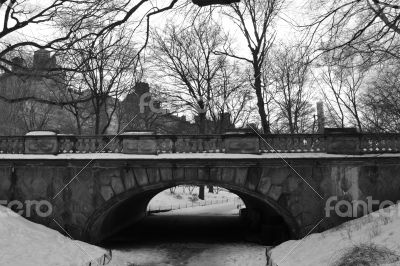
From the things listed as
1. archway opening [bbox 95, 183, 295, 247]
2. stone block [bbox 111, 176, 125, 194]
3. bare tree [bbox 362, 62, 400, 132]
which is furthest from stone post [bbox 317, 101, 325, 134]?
stone block [bbox 111, 176, 125, 194]

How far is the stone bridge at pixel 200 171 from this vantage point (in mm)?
12875

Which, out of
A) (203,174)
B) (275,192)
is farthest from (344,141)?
(203,174)

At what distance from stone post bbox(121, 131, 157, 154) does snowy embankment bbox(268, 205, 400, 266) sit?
5796 mm

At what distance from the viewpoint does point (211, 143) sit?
45.1ft

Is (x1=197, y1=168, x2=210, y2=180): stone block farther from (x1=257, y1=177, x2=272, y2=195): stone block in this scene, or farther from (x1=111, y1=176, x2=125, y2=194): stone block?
(x1=111, y1=176, x2=125, y2=194): stone block

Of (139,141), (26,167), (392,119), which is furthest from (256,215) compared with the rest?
(392,119)

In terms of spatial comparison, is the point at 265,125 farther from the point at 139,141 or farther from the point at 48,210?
the point at 48,210

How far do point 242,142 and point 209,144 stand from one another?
4.11ft

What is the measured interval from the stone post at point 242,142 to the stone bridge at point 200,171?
37 millimetres

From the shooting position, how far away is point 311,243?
11.8m

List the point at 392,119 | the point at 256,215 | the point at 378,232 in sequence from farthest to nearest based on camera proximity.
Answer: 1. the point at 392,119
2. the point at 256,215
3. the point at 378,232

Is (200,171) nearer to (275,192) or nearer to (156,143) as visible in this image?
(156,143)

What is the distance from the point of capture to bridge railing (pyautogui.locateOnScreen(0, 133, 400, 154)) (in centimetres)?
1312

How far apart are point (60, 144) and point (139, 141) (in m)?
3.18
